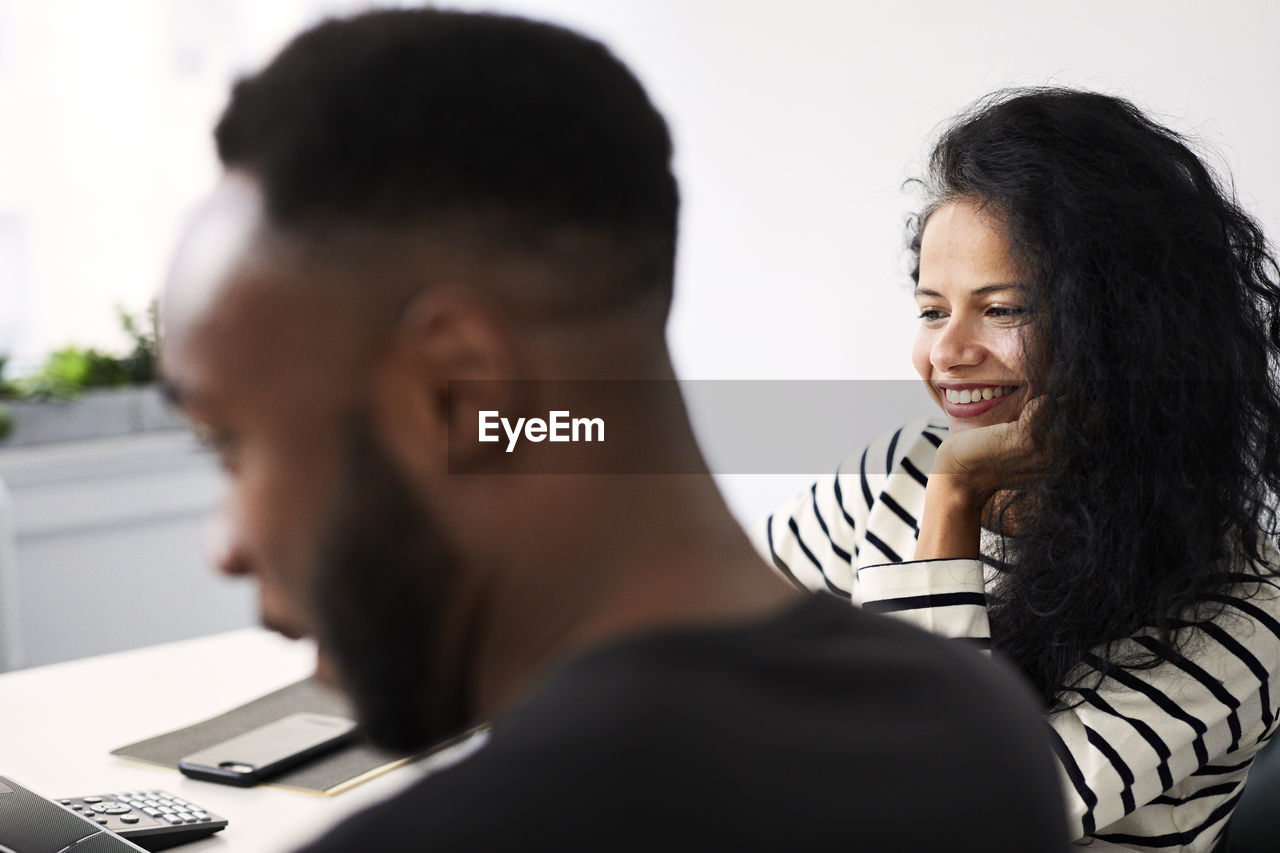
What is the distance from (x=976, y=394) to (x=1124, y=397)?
176mm

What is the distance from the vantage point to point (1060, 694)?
1.11 meters

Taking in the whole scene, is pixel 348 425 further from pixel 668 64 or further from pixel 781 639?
pixel 668 64

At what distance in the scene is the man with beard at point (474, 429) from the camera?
40 centimetres

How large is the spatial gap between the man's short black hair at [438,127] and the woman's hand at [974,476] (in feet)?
2.73

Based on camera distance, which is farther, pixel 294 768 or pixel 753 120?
pixel 753 120

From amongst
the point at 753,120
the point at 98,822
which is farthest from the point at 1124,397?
the point at 753,120

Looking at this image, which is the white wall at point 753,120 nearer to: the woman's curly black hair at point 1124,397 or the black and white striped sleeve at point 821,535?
the woman's curly black hair at point 1124,397

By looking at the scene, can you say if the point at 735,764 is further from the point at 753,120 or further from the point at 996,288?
the point at 753,120

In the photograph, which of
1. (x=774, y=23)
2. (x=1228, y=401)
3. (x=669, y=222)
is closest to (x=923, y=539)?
(x=1228, y=401)

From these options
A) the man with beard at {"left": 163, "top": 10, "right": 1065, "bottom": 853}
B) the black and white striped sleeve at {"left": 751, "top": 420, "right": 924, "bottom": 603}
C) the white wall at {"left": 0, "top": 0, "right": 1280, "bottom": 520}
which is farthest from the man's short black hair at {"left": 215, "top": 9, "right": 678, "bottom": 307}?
the white wall at {"left": 0, "top": 0, "right": 1280, "bottom": 520}

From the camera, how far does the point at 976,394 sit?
1.32 meters

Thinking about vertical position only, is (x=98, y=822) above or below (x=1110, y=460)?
below

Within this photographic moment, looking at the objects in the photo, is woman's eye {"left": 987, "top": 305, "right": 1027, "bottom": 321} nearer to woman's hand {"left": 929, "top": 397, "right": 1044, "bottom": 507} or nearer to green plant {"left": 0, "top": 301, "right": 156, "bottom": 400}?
woman's hand {"left": 929, "top": 397, "right": 1044, "bottom": 507}

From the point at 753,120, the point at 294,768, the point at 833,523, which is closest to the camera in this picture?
the point at 294,768
